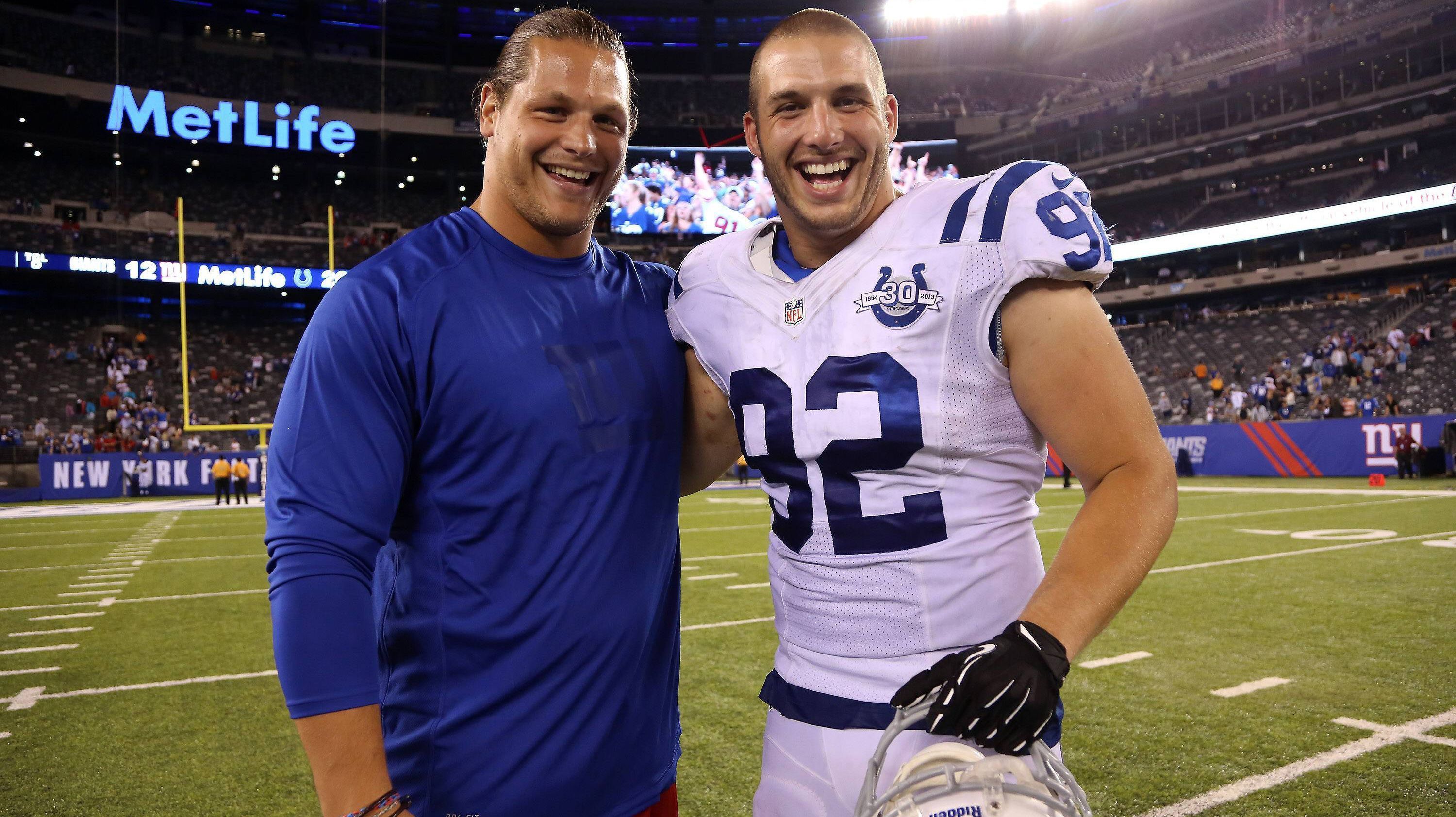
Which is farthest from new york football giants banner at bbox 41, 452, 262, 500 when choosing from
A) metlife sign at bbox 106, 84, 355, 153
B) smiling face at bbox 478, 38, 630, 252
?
smiling face at bbox 478, 38, 630, 252

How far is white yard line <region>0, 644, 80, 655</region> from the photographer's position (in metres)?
5.79

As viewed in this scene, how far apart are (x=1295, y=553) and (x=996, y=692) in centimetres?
861

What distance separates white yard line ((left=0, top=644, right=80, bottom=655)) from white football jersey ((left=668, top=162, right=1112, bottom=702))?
6018 mm

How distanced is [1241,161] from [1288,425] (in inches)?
683

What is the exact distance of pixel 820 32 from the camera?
70.0 inches

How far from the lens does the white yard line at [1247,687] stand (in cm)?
433

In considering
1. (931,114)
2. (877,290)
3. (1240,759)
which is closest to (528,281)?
(877,290)

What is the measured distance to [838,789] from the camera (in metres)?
1.58

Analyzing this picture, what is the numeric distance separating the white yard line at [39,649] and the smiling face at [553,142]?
580 centimetres

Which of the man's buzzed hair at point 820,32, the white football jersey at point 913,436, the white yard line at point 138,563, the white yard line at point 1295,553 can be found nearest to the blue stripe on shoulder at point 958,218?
the white football jersey at point 913,436

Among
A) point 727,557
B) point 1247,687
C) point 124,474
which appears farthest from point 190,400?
point 1247,687

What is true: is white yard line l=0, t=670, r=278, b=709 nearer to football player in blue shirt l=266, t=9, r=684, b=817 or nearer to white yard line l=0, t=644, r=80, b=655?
white yard line l=0, t=644, r=80, b=655

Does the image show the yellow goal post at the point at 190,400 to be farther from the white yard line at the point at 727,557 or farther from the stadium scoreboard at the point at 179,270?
the white yard line at the point at 727,557

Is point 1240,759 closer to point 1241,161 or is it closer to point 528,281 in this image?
point 528,281
